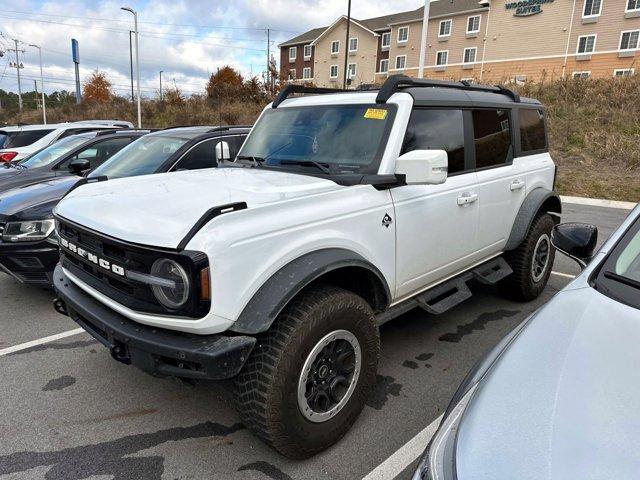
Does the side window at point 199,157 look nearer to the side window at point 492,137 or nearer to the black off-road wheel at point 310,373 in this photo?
the side window at point 492,137

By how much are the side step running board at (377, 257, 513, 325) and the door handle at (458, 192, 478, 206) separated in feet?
2.16

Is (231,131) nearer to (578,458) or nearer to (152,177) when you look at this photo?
(152,177)

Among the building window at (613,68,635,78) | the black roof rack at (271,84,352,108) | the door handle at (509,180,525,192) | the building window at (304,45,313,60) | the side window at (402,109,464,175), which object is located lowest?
the door handle at (509,180,525,192)

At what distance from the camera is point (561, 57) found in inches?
1529

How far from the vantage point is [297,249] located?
2373mm

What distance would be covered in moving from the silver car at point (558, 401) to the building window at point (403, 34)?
172 ft

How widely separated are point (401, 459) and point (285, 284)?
3.93 feet

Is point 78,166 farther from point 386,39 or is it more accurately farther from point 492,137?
point 386,39

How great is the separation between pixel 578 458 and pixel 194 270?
154 cm

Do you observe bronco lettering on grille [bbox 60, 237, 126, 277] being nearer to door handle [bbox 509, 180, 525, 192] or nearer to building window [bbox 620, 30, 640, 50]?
door handle [bbox 509, 180, 525, 192]

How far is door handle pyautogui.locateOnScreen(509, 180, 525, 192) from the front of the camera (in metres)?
4.21

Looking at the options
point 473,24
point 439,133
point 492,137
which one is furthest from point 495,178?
point 473,24

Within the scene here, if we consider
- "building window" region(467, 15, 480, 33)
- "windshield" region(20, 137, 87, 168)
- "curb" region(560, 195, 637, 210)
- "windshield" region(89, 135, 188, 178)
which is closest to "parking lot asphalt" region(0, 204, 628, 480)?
"windshield" region(89, 135, 188, 178)

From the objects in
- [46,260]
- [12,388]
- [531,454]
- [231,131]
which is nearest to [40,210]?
[46,260]
